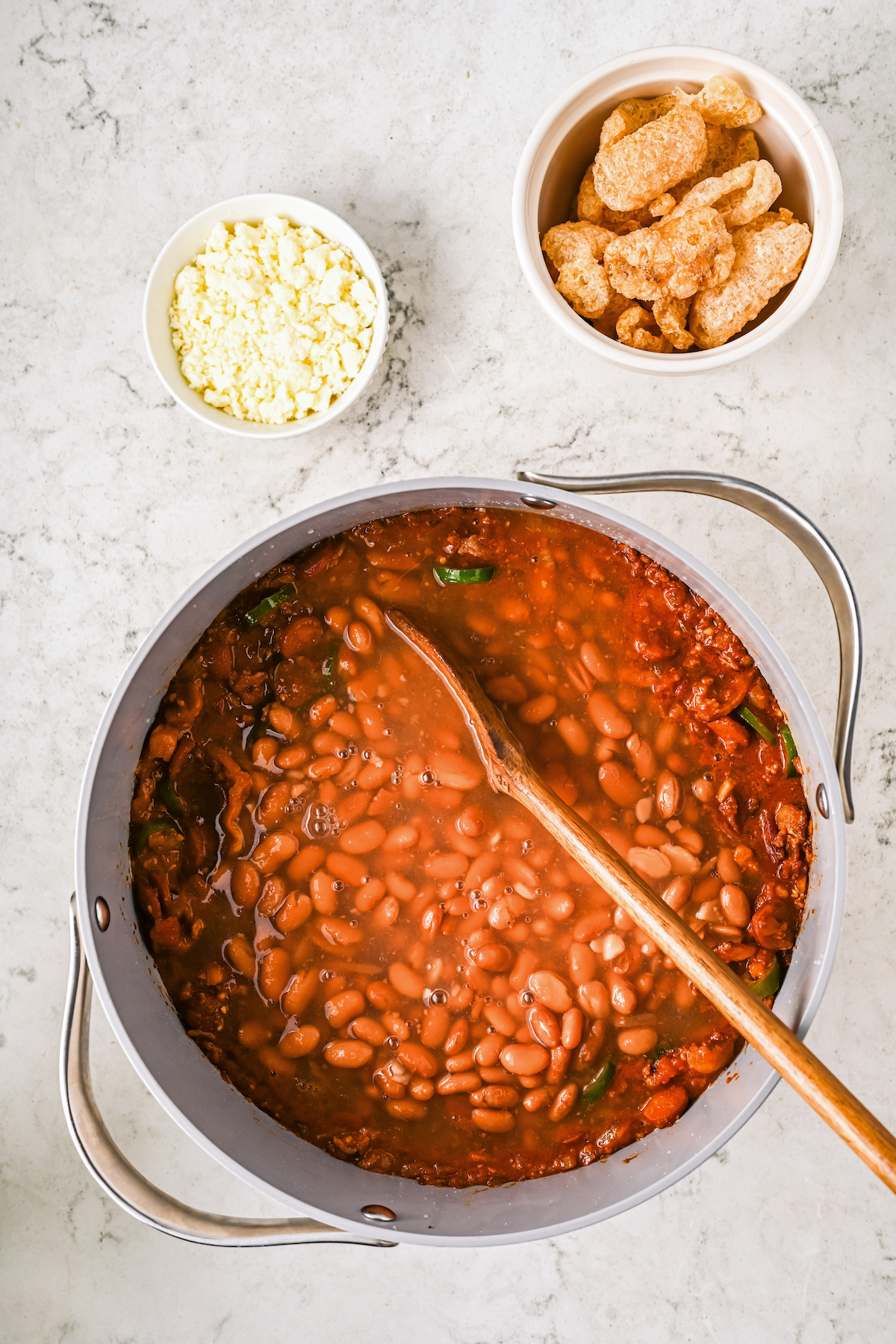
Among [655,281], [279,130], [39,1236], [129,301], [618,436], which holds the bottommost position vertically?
[39,1236]

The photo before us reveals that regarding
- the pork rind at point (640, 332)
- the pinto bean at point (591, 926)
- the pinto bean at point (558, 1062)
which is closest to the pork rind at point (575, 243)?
the pork rind at point (640, 332)

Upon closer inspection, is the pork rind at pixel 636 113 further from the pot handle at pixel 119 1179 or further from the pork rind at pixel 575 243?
the pot handle at pixel 119 1179

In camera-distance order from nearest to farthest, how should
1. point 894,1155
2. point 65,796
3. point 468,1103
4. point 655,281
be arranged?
point 894,1155 < point 655,281 < point 468,1103 < point 65,796

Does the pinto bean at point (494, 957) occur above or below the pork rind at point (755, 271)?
below

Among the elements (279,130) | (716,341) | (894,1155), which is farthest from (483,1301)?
(279,130)

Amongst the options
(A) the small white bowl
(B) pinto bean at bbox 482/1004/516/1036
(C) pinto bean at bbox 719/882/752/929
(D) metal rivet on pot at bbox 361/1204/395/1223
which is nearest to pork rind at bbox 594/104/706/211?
(A) the small white bowl

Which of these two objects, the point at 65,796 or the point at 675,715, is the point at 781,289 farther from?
the point at 65,796
